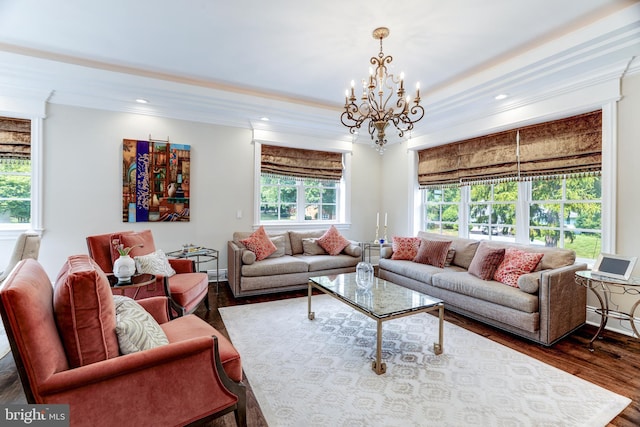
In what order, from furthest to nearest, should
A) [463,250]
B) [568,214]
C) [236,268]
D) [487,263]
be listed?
[463,250] → [236,268] → [568,214] → [487,263]

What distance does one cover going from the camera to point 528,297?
110 inches

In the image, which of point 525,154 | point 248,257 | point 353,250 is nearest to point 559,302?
point 525,154

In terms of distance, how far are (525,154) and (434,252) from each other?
5.59 feet

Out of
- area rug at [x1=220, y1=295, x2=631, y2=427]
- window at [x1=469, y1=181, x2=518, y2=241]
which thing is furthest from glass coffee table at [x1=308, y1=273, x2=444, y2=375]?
window at [x1=469, y1=181, x2=518, y2=241]

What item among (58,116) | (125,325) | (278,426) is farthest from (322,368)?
(58,116)

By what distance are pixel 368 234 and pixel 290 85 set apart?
331 cm

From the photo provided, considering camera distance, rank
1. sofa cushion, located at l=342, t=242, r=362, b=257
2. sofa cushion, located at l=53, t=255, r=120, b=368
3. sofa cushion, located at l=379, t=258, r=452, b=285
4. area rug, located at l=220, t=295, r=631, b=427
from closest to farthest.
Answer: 1. sofa cushion, located at l=53, t=255, r=120, b=368
2. area rug, located at l=220, t=295, r=631, b=427
3. sofa cushion, located at l=379, t=258, r=452, b=285
4. sofa cushion, located at l=342, t=242, r=362, b=257

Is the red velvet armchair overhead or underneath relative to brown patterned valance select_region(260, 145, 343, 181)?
underneath

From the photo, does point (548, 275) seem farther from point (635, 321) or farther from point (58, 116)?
point (58, 116)

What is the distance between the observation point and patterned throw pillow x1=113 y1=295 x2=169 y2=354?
1366 millimetres

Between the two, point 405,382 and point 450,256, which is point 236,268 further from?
point 450,256

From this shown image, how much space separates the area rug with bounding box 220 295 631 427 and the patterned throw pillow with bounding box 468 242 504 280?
758 mm

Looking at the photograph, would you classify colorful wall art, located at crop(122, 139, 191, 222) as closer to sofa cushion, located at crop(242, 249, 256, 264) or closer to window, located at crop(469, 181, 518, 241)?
sofa cushion, located at crop(242, 249, 256, 264)

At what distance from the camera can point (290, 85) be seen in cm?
409
